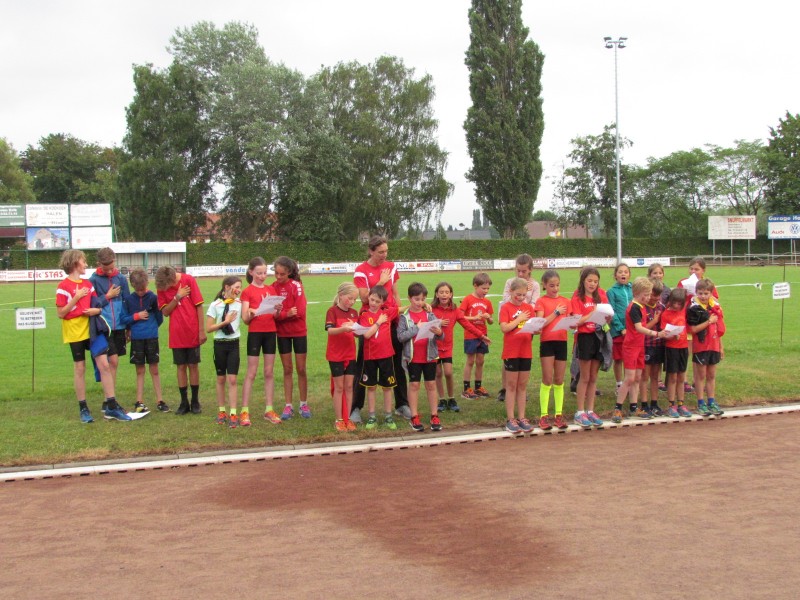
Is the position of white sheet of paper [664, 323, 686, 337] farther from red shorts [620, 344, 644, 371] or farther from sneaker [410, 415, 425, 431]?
sneaker [410, 415, 425, 431]

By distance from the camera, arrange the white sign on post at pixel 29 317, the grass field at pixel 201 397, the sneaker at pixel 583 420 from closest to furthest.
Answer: the grass field at pixel 201 397 < the sneaker at pixel 583 420 < the white sign on post at pixel 29 317

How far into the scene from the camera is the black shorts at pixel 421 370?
7805 millimetres

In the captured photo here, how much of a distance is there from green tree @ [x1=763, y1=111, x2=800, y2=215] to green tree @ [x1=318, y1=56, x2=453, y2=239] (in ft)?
103

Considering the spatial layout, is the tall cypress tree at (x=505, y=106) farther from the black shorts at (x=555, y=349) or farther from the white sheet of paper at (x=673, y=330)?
the black shorts at (x=555, y=349)

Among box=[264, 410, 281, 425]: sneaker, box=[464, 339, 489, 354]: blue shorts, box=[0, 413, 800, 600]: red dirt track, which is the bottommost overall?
box=[0, 413, 800, 600]: red dirt track

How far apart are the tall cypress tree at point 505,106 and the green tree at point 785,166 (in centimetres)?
2485

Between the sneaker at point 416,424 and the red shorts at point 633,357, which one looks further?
the red shorts at point 633,357

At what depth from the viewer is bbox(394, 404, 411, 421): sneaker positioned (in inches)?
326

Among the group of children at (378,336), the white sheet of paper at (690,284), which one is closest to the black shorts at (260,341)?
the group of children at (378,336)

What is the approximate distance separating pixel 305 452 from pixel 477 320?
3.12 m

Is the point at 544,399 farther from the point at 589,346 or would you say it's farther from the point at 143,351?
the point at 143,351

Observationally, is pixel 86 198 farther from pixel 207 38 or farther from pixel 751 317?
pixel 751 317

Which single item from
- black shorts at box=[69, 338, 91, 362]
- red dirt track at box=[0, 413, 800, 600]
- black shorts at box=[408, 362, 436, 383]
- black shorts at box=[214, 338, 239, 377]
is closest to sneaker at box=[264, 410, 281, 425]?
black shorts at box=[214, 338, 239, 377]

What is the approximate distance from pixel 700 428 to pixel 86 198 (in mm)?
81504
